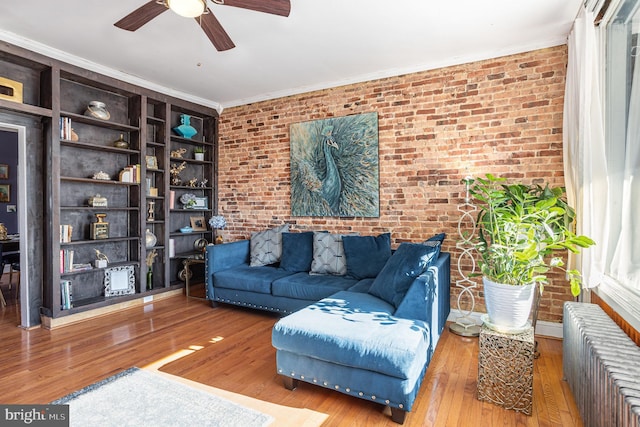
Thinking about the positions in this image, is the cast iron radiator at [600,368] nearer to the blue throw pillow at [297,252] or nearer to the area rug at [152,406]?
the area rug at [152,406]

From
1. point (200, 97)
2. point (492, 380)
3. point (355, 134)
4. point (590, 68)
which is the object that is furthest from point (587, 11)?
point (200, 97)

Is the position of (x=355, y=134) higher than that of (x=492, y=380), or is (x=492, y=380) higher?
(x=355, y=134)

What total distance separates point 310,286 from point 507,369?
189 centimetres

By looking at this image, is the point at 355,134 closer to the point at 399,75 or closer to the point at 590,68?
the point at 399,75

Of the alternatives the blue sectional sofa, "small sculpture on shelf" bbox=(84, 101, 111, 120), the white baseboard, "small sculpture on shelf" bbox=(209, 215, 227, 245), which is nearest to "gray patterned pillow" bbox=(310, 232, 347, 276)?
Answer: the blue sectional sofa

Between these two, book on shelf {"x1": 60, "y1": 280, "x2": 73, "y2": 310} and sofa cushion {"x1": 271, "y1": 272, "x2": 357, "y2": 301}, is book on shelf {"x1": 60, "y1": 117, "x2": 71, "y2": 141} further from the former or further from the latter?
sofa cushion {"x1": 271, "y1": 272, "x2": 357, "y2": 301}

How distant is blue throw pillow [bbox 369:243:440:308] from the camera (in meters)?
2.59

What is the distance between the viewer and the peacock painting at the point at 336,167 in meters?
4.07

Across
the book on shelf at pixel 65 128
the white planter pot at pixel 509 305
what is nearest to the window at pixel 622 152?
the white planter pot at pixel 509 305

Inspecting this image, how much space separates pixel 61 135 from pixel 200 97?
1.90 metres

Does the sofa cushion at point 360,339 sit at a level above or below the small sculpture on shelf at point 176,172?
below

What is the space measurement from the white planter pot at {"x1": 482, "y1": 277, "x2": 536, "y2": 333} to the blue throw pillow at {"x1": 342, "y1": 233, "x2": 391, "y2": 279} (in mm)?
1491

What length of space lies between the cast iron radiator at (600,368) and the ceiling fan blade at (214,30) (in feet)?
9.33

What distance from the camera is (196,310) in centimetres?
401
